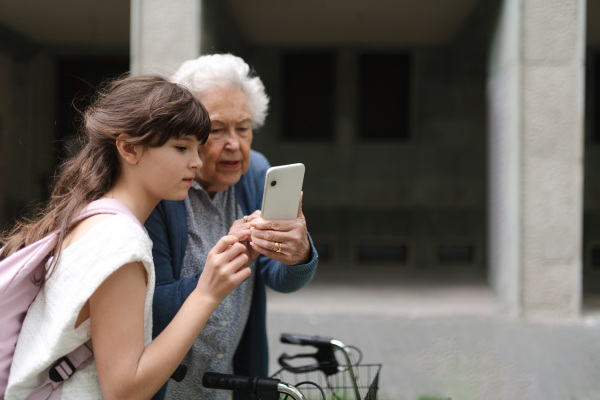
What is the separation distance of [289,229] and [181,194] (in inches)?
13.6

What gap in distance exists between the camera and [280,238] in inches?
62.1

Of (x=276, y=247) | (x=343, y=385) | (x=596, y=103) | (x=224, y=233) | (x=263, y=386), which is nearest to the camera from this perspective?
(x=263, y=386)

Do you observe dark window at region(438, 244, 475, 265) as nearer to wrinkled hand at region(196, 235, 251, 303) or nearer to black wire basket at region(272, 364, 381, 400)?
black wire basket at region(272, 364, 381, 400)

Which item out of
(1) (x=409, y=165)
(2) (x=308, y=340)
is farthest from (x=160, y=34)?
(1) (x=409, y=165)

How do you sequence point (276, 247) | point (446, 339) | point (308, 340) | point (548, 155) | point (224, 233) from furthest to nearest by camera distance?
point (548, 155) → point (446, 339) → point (308, 340) → point (224, 233) → point (276, 247)

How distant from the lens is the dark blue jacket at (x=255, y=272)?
5.18ft

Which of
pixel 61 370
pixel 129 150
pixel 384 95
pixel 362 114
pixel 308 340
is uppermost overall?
pixel 384 95

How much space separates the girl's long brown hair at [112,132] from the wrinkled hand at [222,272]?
1.01 feet

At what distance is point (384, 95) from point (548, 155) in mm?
4376

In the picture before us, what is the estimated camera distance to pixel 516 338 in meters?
5.18

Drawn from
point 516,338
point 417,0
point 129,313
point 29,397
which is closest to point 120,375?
point 129,313

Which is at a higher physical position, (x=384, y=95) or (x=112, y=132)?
(x=384, y=95)

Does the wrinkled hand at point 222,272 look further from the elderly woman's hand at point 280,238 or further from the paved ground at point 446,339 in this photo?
the paved ground at point 446,339

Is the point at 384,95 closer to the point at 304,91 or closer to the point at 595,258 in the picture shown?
the point at 304,91
